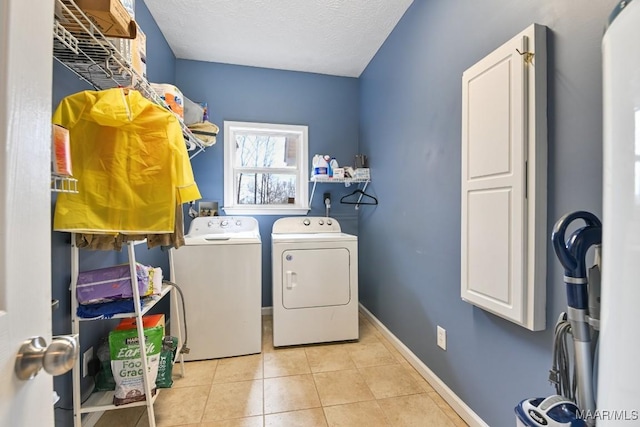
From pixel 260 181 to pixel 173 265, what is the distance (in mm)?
1332

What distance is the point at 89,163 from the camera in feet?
3.82

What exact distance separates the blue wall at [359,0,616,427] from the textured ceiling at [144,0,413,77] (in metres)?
0.20

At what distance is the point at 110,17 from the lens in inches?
37.7

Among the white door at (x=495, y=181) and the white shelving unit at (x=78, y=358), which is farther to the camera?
the white shelving unit at (x=78, y=358)

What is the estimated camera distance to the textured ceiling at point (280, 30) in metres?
2.05

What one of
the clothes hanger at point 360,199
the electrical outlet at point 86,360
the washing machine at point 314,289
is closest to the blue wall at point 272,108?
the clothes hanger at point 360,199

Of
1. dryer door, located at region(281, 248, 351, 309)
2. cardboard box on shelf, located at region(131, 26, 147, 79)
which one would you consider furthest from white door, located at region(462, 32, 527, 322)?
cardboard box on shelf, located at region(131, 26, 147, 79)

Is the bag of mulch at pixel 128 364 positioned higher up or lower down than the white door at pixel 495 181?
lower down

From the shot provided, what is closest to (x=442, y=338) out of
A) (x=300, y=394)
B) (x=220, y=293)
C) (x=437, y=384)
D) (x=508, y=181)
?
(x=437, y=384)

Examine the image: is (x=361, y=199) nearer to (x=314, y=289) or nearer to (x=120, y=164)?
(x=314, y=289)

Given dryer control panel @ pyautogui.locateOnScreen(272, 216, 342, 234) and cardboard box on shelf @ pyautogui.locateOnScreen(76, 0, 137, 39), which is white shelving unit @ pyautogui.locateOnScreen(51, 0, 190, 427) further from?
dryer control panel @ pyautogui.locateOnScreen(272, 216, 342, 234)

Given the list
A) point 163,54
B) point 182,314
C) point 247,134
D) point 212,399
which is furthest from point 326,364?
point 163,54

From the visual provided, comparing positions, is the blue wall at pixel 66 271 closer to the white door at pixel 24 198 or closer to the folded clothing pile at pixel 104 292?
the folded clothing pile at pixel 104 292

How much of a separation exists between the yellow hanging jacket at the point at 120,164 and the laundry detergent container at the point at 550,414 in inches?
54.9
